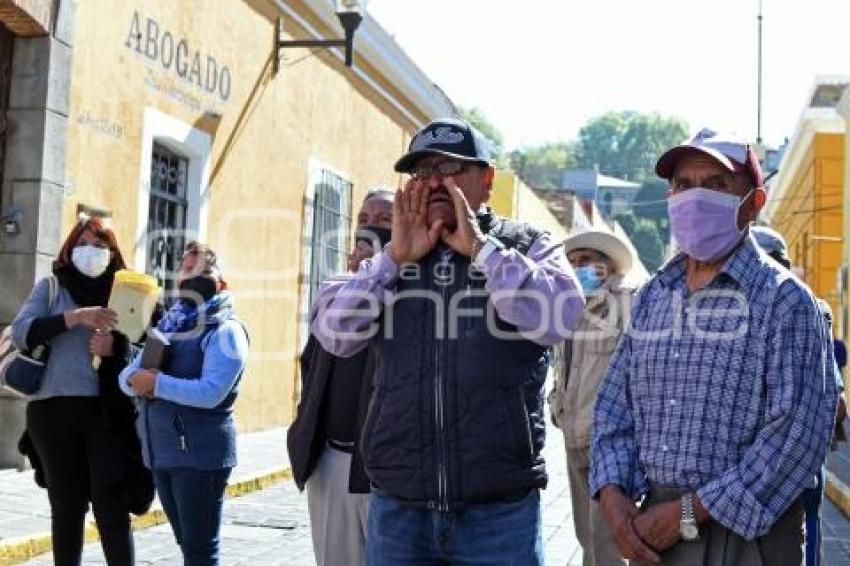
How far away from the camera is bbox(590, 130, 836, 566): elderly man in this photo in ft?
9.59

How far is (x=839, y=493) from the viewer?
34.9 ft

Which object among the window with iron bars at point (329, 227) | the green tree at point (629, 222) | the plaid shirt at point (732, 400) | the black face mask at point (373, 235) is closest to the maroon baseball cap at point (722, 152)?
the plaid shirt at point (732, 400)

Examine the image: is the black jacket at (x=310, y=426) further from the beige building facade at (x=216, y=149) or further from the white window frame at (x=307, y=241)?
the white window frame at (x=307, y=241)

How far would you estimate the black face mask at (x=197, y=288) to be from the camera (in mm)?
5027

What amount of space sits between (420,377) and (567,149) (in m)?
125

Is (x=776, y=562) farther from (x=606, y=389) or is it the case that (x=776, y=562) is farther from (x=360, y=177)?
(x=360, y=177)

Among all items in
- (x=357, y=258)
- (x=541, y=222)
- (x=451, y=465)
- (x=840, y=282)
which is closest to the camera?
(x=451, y=465)

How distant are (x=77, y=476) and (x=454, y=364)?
273cm

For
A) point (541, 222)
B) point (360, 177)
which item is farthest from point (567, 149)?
point (360, 177)

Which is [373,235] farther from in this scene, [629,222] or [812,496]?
[629,222]

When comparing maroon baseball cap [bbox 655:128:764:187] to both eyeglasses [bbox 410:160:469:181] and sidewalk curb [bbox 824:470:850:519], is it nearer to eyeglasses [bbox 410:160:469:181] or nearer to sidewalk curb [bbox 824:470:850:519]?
eyeglasses [bbox 410:160:469:181]

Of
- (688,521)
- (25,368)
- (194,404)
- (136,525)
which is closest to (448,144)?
(688,521)

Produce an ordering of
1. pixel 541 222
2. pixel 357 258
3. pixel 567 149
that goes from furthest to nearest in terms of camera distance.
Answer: pixel 567 149
pixel 541 222
pixel 357 258

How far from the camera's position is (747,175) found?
327 centimetres
